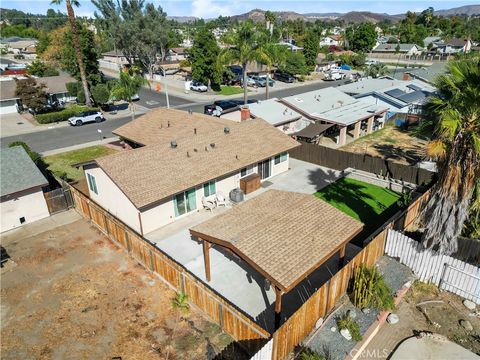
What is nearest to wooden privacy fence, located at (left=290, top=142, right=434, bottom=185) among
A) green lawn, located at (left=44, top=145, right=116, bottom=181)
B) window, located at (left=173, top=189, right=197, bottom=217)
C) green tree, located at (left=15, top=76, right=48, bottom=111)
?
window, located at (left=173, top=189, right=197, bottom=217)

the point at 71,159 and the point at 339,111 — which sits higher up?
the point at 339,111

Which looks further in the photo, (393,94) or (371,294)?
(393,94)

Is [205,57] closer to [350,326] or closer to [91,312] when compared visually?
[91,312]

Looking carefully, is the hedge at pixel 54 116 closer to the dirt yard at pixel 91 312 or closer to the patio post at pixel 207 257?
the dirt yard at pixel 91 312

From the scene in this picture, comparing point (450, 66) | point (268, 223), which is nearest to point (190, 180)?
point (268, 223)

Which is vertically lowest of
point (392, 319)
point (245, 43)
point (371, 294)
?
point (392, 319)

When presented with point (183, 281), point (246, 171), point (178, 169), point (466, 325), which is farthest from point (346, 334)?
point (246, 171)
